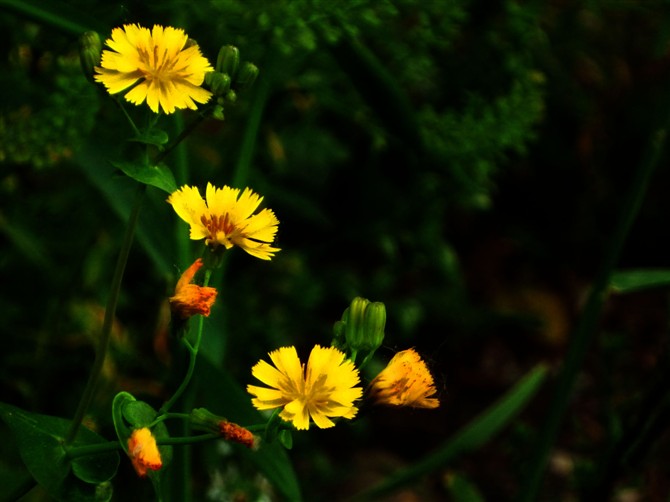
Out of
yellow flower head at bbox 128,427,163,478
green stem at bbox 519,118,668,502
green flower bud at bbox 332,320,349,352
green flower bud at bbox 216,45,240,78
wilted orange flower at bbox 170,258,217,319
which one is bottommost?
green stem at bbox 519,118,668,502

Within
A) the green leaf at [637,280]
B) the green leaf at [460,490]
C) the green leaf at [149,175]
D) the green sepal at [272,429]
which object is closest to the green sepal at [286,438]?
the green sepal at [272,429]

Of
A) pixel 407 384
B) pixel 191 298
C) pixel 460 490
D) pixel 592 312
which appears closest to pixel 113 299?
pixel 191 298

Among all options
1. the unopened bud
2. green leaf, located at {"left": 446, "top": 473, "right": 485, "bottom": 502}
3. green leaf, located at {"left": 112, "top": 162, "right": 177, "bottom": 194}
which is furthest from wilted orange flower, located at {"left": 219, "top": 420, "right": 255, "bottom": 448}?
green leaf, located at {"left": 446, "top": 473, "right": 485, "bottom": 502}

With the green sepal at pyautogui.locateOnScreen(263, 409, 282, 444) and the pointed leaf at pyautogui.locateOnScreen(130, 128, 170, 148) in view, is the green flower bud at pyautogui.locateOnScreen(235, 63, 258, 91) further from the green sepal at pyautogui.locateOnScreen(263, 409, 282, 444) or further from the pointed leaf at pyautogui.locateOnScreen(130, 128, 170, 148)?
the green sepal at pyautogui.locateOnScreen(263, 409, 282, 444)

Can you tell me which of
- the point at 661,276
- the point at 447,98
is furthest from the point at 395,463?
the point at 661,276

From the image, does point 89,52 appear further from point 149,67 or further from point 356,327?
point 356,327

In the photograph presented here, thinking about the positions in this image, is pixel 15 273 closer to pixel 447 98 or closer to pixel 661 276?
pixel 447 98

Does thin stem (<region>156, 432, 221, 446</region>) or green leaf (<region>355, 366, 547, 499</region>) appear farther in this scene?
green leaf (<region>355, 366, 547, 499</region>)
